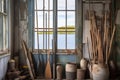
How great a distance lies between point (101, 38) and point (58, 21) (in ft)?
4.24

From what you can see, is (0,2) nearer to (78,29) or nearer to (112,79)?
(78,29)

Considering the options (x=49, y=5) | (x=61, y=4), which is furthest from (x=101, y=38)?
(x=49, y=5)

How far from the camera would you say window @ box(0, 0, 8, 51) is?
5.06 meters

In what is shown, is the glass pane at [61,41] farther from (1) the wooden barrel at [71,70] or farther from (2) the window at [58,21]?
(1) the wooden barrel at [71,70]

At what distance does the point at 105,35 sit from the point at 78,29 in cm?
77

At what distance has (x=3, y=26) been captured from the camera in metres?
5.23

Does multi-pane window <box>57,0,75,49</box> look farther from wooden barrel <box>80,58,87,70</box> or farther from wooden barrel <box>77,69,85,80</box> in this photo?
wooden barrel <box>77,69,85,80</box>

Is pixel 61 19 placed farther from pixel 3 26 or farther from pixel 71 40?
pixel 3 26

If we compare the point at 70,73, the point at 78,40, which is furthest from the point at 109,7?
the point at 70,73

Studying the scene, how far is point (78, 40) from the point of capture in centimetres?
599

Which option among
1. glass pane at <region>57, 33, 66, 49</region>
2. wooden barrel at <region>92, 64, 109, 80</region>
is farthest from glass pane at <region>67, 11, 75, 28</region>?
wooden barrel at <region>92, 64, 109, 80</region>

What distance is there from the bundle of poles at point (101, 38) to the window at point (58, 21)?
57 centimetres

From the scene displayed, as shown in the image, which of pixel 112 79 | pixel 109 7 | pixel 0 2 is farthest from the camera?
pixel 109 7

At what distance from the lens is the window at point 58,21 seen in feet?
19.7
